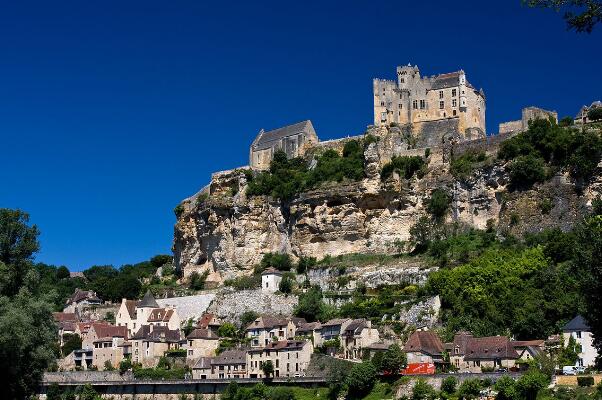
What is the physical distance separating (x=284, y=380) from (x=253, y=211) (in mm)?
28431

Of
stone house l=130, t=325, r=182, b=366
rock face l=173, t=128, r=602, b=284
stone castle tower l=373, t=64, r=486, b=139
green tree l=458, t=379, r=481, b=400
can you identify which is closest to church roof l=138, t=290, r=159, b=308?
stone house l=130, t=325, r=182, b=366

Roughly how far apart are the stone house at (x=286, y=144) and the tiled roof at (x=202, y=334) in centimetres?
2567

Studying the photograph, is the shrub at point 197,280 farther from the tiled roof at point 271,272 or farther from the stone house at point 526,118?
the stone house at point 526,118

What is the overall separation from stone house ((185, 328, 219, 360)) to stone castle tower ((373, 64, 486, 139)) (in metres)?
29.9

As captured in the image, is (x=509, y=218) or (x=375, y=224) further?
(x=375, y=224)

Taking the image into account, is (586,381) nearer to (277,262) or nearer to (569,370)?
(569,370)

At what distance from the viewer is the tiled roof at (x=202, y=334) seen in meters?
72.2

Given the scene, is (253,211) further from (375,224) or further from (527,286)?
(527,286)

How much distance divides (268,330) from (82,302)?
28771 millimetres

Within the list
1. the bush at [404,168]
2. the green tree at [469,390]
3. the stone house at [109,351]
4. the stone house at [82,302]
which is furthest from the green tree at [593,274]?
the stone house at [82,302]

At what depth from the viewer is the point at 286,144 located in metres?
95.3

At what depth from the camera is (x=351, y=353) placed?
207 ft

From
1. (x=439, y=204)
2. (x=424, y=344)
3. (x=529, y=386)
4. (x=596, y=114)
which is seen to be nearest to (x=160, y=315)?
(x=439, y=204)

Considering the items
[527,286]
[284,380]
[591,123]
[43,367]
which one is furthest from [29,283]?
[591,123]
